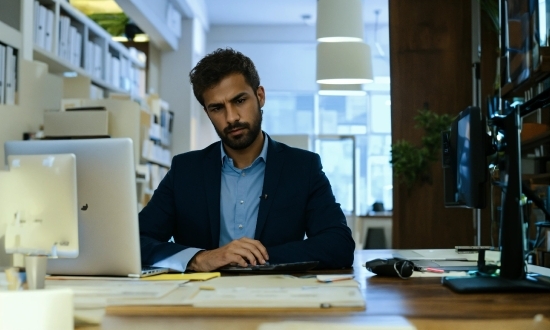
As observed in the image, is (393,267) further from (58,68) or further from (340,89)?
(340,89)

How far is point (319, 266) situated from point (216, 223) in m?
0.43

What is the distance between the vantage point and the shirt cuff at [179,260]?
75.9 inches

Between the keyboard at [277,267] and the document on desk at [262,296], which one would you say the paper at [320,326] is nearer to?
the document on desk at [262,296]

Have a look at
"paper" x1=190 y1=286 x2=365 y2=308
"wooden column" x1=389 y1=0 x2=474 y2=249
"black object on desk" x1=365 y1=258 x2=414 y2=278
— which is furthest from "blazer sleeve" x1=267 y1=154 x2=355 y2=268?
"wooden column" x1=389 y1=0 x2=474 y2=249

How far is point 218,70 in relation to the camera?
2.44 metres

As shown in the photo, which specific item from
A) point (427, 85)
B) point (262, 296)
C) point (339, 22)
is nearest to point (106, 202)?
point (262, 296)

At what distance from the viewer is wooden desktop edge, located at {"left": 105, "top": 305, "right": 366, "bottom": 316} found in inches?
44.7

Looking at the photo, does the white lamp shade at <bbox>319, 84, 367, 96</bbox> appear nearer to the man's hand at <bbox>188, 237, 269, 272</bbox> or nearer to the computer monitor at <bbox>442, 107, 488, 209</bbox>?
the man's hand at <bbox>188, 237, 269, 272</bbox>

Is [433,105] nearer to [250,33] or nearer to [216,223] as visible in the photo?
[216,223]

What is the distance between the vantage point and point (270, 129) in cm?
1147

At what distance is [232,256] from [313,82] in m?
9.44

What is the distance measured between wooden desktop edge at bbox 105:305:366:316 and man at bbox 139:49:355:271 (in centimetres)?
117

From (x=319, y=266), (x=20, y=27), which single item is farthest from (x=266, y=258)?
(x=20, y=27)

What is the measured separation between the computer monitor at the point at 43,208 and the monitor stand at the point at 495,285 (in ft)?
2.76
